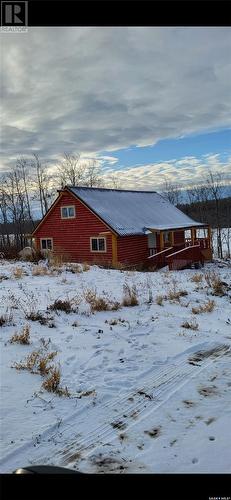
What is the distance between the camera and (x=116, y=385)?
5.11 meters

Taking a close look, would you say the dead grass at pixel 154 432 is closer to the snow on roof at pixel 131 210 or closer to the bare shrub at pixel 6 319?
the bare shrub at pixel 6 319

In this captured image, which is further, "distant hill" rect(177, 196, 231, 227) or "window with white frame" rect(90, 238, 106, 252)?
"distant hill" rect(177, 196, 231, 227)

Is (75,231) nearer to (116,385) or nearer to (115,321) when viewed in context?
(115,321)

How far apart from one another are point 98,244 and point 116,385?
22.5 m

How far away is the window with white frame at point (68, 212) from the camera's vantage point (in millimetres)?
28984

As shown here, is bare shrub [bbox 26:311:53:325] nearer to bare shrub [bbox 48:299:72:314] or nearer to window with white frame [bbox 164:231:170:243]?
bare shrub [bbox 48:299:72:314]

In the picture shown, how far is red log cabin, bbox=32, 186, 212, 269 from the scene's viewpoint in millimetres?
26375

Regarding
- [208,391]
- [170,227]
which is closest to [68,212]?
[170,227]

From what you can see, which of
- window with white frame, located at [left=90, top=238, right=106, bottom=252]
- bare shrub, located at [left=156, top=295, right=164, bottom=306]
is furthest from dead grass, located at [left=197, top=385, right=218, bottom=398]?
window with white frame, located at [left=90, top=238, right=106, bottom=252]

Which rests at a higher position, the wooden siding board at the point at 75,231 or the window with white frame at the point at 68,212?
the window with white frame at the point at 68,212

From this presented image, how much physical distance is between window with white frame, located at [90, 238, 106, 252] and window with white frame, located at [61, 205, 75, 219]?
2660mm

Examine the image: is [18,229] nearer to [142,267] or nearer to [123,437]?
[142,267]

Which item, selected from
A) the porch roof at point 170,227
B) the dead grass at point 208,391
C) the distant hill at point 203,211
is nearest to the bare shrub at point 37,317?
the dead grass at point 208,391
